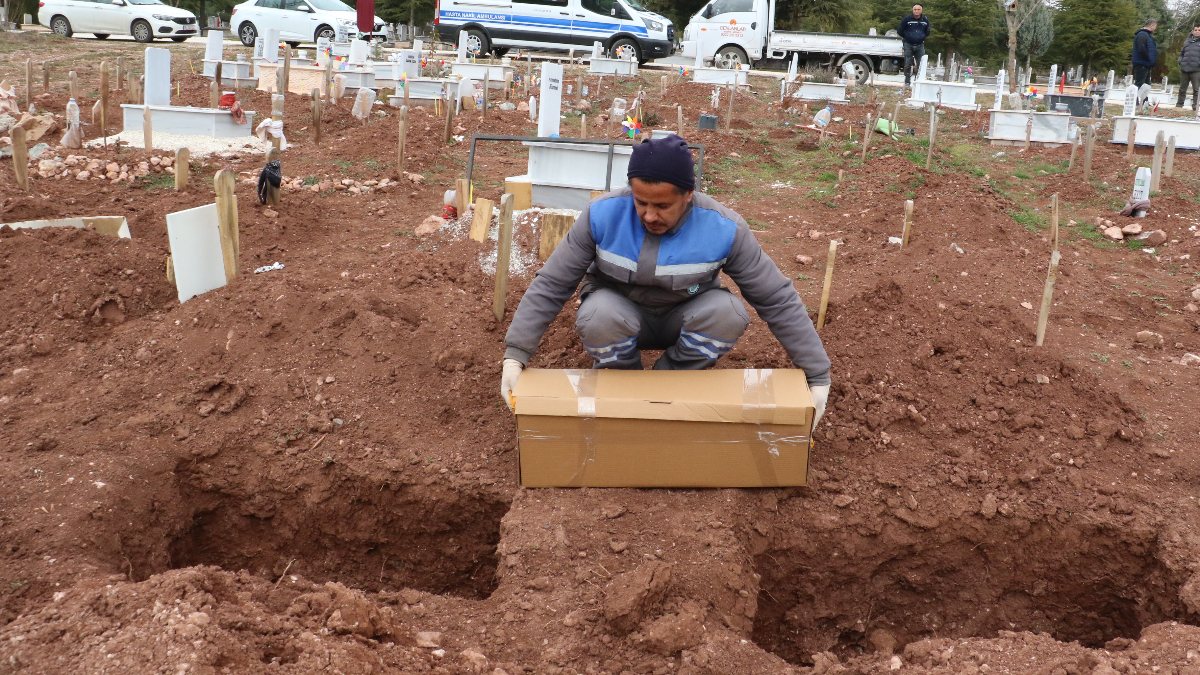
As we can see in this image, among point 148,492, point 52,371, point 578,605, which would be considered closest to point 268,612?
point 578,605

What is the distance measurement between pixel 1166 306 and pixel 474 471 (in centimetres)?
412

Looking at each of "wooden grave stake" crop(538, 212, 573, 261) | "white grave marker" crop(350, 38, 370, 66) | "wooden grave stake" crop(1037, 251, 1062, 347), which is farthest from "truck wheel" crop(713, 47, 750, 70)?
"wooden grave stake" crop(1037, 251, 1062, 347)

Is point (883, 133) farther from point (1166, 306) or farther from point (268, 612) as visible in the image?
point (268, 612)

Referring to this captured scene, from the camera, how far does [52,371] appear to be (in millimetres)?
3867

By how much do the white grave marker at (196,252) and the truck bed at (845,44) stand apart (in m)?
16.8

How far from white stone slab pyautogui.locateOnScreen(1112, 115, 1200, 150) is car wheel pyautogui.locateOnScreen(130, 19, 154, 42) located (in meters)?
19.3

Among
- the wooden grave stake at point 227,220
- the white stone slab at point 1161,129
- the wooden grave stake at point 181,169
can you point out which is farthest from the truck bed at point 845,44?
the wooden grave stake at point 227,220

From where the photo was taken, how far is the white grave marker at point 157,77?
9133 mm

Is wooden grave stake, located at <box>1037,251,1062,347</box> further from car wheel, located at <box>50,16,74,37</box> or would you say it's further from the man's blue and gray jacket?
car wheel, located at <box>50,16,74,37</box>

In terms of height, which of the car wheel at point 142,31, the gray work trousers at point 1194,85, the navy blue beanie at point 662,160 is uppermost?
the car wheel at point 142,31

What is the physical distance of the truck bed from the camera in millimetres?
18781

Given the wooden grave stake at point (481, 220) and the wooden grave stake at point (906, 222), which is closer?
the wooden grave stake at point (481, 220)

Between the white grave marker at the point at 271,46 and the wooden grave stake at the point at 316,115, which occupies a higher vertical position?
the white grave marker at the point at 271,46

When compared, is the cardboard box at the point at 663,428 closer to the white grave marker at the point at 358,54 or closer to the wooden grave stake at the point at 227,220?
the wooden grave stake at the point at 227,220
